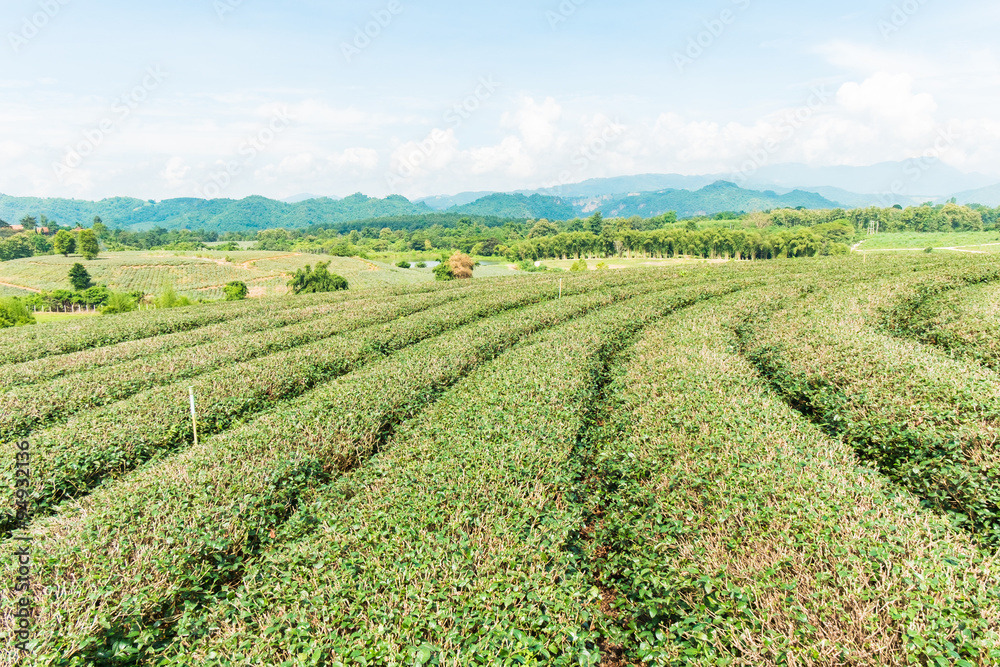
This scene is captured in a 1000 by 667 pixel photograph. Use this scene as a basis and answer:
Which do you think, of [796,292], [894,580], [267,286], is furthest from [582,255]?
[894,580]

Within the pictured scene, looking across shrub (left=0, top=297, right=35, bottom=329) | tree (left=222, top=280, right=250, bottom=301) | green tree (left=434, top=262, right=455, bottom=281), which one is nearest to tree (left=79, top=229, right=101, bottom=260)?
tree (left=222, top=280, right=250, bottom=301)

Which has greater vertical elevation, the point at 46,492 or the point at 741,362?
the point at 741,362

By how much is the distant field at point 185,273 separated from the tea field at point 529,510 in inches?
3007

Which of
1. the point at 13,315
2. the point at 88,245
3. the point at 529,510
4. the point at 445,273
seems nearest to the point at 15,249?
the point at 88,245

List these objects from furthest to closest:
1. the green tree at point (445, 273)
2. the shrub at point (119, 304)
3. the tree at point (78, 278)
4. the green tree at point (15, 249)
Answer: the green tree at point (15, 249)
the tree at point (78, 278)
the green tree at point (445, 273)
the shrub at point (119, 304)

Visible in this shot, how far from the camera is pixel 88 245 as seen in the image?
118 meters

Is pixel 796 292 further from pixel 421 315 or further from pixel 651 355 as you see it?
pixel 421 315

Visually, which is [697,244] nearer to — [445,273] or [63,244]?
[445,273]

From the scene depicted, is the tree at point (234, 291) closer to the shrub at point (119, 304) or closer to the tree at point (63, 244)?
the shrub at point (119, 304)

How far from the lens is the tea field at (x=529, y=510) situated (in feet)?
14.9

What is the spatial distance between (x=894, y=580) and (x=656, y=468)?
3190 mm

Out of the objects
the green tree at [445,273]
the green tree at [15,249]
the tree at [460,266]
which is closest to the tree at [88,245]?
the green tree at [15,249]

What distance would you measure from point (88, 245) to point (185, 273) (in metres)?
38.7

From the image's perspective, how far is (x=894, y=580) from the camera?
15.0 ft
